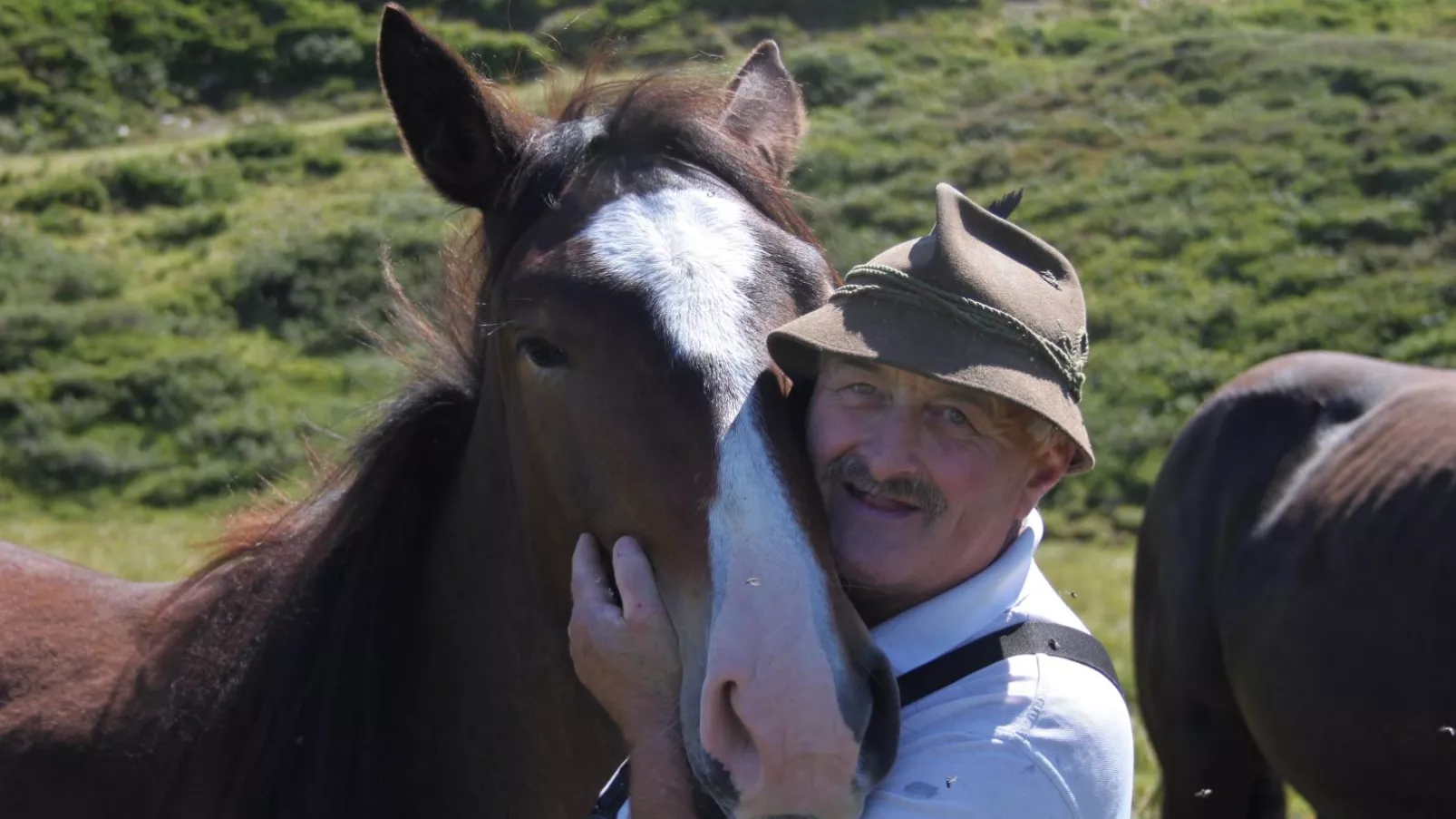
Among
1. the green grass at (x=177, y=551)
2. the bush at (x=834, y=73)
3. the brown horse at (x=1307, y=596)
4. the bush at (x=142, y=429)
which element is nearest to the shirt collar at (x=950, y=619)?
the brown horse at (x=1307, y=596)

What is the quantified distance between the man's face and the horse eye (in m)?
0.42

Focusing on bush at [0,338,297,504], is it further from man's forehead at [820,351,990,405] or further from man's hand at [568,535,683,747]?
man's forehead at [820,351,990,405]

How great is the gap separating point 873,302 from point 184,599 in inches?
56.0

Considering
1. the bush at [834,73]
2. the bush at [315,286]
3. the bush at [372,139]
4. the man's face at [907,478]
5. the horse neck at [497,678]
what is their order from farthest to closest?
the bush at [834,73] → the bush at [372,139] → the bush at [315,286] → the horse neck at [497,678] → the man's face at [907,478]

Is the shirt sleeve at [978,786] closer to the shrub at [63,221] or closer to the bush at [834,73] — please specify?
the shrub at [63,221]

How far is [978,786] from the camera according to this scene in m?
1.72

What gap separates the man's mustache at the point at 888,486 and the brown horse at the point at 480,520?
66 millimetres

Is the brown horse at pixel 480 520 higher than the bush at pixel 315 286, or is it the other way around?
the brown horse at pixel 480 520

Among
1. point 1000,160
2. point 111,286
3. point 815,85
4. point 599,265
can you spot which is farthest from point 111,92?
point 599,265

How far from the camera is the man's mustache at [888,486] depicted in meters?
1.90

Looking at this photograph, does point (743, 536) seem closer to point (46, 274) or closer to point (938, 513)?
point (938, 513)

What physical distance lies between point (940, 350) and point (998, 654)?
404 millimetres

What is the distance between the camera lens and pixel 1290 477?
4922mm

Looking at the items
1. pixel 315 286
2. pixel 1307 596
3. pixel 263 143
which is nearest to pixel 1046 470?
pixel 1307 596
